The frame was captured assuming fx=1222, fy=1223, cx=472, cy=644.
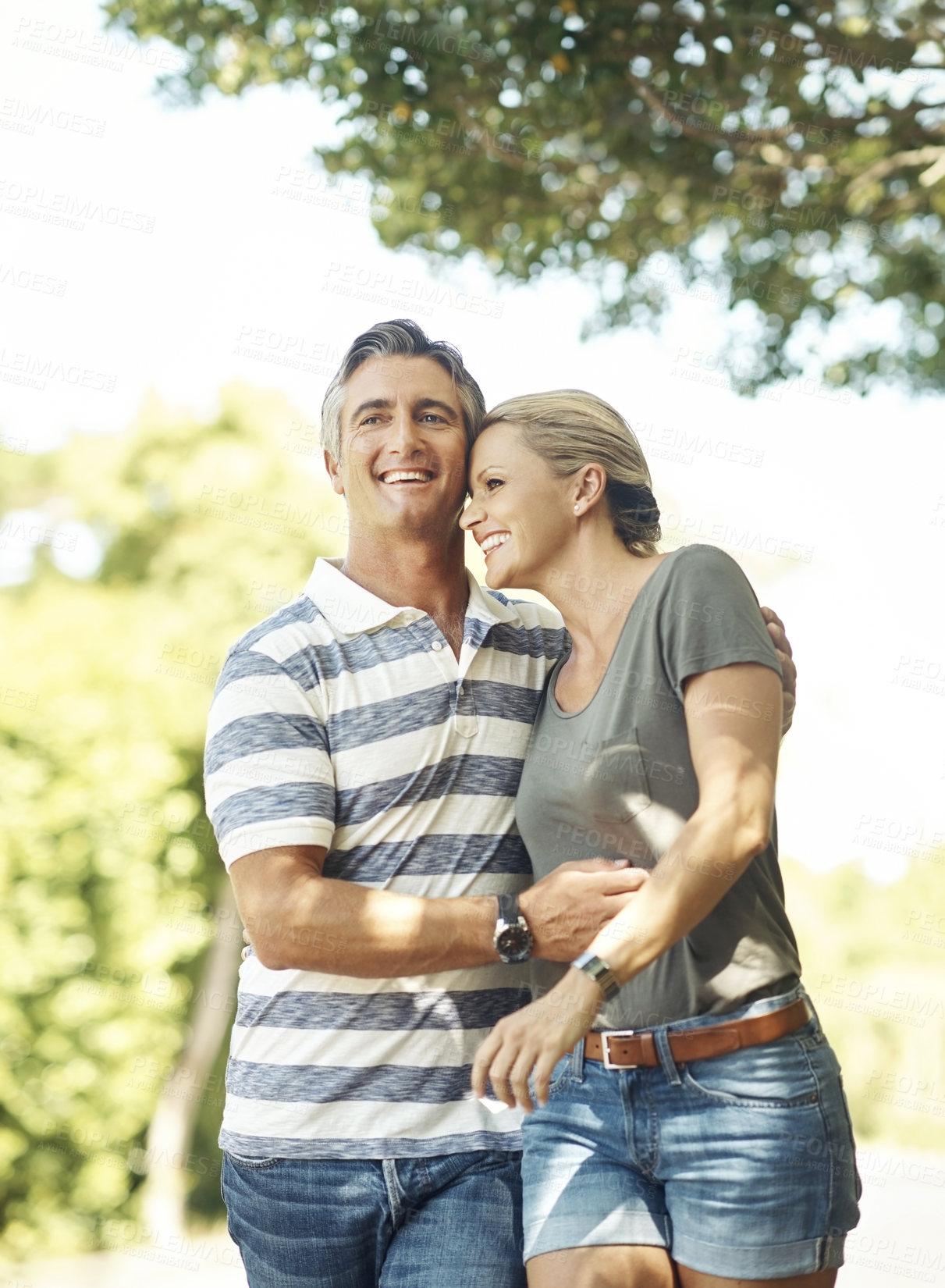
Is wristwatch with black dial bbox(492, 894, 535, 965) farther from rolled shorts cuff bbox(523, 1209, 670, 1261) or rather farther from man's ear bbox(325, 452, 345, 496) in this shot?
man's ear bbox(325, 452, 345, 496)

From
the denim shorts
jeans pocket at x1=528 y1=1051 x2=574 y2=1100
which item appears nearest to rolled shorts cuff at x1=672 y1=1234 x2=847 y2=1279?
the denim shorts

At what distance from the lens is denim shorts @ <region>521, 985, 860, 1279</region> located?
1.93 meters

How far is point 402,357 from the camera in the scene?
257 cm

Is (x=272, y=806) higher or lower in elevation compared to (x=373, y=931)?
higher

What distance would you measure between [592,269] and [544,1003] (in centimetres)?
394

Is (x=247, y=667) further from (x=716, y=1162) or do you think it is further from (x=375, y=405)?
(x=716, y=1162)

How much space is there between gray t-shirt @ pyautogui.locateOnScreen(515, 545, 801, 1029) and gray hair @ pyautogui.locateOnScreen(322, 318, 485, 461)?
2.17 ft

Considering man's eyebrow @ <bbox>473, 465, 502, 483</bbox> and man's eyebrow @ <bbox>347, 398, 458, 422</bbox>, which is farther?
man's eyebrow @ <bbox>347, 398, 458, 422</bbox>

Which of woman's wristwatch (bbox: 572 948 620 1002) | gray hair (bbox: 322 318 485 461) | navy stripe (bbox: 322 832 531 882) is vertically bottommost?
woman's wristwatch (bbox: 572 948 620 1002)

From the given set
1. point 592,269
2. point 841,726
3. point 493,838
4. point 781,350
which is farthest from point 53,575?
point 841,726

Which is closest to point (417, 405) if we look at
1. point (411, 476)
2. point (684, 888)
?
Result: point (411, 476)

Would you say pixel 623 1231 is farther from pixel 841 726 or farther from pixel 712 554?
pixel 841 726

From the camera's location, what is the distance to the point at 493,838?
2.32 metres

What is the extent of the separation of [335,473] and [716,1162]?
1590 millimetres
